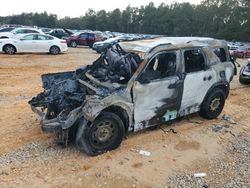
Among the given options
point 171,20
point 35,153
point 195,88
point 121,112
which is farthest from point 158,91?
point 171,20

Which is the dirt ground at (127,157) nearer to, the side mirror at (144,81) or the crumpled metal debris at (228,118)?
the crumpled metal debris at (228,118)

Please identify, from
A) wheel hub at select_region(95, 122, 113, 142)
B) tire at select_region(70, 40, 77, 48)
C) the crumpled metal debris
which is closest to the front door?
Result: wheel hub at select_region(95, 122, 113, 142)

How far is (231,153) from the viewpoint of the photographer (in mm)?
6371

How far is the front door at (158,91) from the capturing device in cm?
623

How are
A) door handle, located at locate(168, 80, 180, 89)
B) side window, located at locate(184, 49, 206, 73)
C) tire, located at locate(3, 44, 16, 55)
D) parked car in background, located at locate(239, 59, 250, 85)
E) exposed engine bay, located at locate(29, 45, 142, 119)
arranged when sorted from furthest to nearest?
tire, located at locate(3, 44, 16, 55), parked car in background, located at locate(239, 59, 250, 85), side window, located at locate(184, 49, 206, 73), door handle, located at locate(168, 80, 180, 89), exposed engine bay, located at locate(29, 45, 142, 119)

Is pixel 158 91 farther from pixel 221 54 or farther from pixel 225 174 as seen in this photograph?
pixel 221 54

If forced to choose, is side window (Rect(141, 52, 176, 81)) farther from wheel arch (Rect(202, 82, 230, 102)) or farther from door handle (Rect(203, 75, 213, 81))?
wheel arch (Rect(202, 82, 230, 102))

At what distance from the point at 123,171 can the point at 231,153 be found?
2.30m

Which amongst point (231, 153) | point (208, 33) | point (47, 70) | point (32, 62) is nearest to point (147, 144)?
point (231, 153)

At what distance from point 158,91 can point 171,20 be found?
66.1 meters

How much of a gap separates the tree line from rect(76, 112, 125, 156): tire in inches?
2320

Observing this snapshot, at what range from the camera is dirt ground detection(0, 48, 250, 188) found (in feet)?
17.1

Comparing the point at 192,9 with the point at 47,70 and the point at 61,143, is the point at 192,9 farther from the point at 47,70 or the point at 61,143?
the point at 61,143

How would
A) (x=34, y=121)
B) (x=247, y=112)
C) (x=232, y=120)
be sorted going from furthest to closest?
(x=247, y=112), (x=232, y=120), (x=34, y=121)
